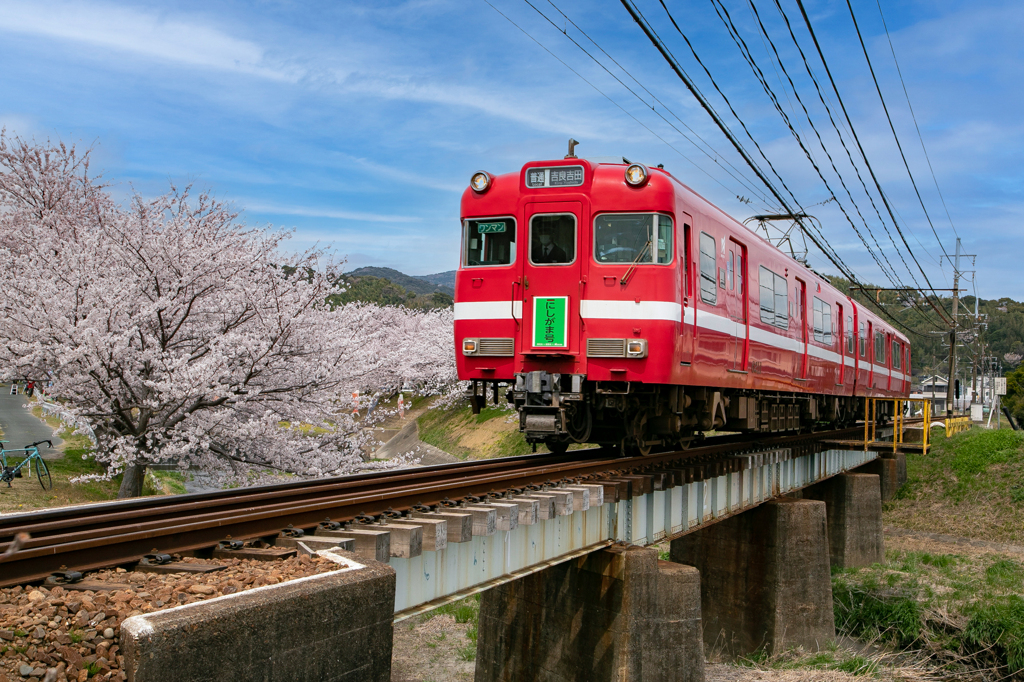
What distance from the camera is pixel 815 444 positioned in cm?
1630

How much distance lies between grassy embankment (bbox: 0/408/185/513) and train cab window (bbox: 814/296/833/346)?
43.1 feet

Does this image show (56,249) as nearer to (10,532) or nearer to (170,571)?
(10,532)

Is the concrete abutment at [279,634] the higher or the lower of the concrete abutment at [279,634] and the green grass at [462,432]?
the higher

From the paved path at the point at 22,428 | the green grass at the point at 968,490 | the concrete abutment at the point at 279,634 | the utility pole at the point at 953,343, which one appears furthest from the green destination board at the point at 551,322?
the utility pole at the point at 953,343

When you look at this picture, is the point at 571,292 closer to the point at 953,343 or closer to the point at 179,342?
the point at 179,342

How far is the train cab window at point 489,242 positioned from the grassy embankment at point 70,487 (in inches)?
292

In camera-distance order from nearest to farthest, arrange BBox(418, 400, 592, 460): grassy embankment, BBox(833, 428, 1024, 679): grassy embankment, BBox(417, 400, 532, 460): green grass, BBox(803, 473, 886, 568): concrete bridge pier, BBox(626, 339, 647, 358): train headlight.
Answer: BBox(626, 339, 647, 358): train headlight, BBox(833, 428, 1024, 679): grassy embankment, BBox(803, 473, 886, 568): concrete bridge pier, BBox(417, 400, 532, 460): green grass, BBox(418, 400, 592, 460): grassy embankment

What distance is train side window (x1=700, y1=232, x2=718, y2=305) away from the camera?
31.6 feet

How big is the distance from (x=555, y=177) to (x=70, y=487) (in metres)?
10.6

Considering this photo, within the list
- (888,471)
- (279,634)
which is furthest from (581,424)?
(888,471)

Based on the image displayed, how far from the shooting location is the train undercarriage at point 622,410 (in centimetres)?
863

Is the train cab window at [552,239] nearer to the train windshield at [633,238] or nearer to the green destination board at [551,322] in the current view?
the train windshield at [633,238]

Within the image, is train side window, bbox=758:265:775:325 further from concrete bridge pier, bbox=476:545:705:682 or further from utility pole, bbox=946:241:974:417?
utility pole, bbox=946:241:974:417

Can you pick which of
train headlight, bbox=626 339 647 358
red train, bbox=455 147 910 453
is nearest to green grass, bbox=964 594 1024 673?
red train, bbox=455 147 910 453
